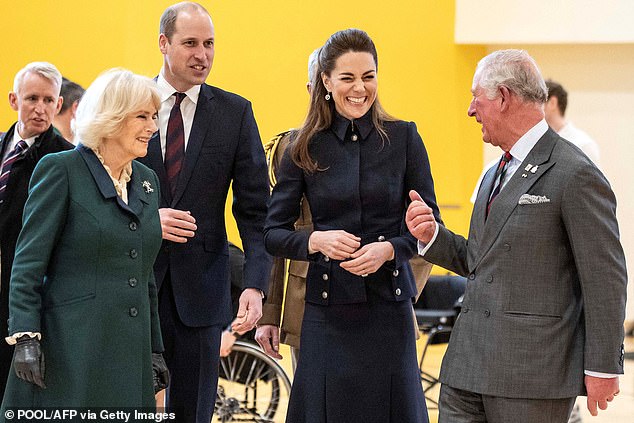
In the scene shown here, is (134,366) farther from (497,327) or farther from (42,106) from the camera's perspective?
Answer: (42,106)

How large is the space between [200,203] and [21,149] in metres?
1.01

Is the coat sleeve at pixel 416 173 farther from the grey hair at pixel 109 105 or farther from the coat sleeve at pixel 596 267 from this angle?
the grey hair at pixel 109 105

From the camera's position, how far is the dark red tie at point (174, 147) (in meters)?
3.71

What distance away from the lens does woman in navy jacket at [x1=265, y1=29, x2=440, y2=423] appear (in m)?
3.41

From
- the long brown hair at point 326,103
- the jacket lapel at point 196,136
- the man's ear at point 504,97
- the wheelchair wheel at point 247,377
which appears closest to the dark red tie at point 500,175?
the man's ear at point 504,97

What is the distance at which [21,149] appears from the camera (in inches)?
169

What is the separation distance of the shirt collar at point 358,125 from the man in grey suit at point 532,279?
0.40m

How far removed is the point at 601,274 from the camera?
289cm

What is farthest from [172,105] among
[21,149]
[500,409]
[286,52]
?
[286,52]

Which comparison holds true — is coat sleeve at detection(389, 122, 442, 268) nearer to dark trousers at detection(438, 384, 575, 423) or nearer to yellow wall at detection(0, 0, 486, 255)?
dark trousers at detection(438, 384, 575, 423)

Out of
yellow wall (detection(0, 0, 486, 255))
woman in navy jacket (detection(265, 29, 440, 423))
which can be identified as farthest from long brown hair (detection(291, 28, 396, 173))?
yellow wall (detection(0, 0, 486, 255))

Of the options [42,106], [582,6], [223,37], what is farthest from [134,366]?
[582,6]

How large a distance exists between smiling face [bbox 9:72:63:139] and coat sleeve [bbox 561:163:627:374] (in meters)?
2.38

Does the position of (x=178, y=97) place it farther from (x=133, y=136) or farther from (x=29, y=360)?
(x=29, y=360)
